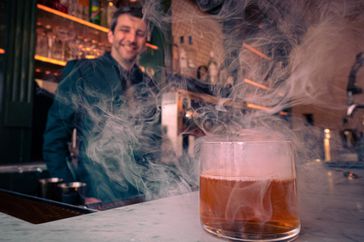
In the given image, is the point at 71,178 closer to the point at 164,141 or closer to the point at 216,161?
the point at 164,141

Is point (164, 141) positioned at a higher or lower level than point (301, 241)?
higher

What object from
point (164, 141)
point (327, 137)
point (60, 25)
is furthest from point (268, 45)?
point (327, 137)

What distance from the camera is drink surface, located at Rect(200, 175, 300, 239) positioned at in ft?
1.05

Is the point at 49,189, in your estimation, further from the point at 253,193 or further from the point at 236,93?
the point at 253,193

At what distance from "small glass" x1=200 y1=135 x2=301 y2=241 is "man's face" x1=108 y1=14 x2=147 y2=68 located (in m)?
1.76

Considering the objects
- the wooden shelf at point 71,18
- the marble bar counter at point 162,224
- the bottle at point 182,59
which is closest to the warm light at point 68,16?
the wooden shelf at point 71,18

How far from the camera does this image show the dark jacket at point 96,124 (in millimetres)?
1669

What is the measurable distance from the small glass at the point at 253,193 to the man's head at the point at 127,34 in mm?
1728

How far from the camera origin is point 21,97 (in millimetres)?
2021

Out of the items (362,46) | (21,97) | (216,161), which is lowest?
(216,161)

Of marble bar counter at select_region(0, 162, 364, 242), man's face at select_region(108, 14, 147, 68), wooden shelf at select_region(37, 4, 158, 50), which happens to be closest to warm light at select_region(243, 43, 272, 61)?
marble bar counter at select_region(0, 162, 364, 242)

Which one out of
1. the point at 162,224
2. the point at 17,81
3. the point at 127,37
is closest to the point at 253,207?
the point at 162,224

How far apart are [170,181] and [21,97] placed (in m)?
1.70

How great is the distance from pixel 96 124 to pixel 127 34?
2.18 ft
